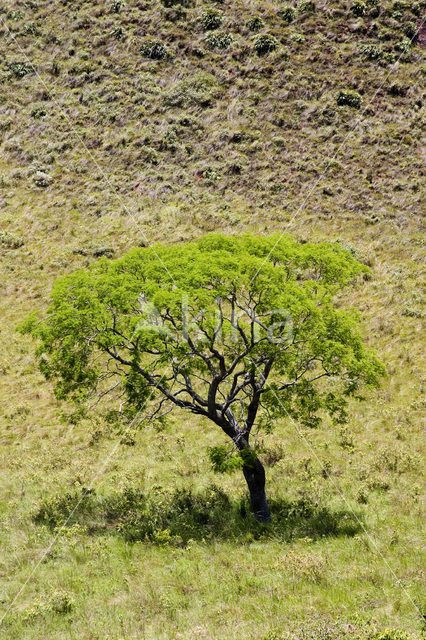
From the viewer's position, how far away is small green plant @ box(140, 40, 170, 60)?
5212 cm

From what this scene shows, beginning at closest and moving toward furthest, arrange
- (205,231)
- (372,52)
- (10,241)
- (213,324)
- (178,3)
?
(213,324) < (205,231) < (10,241) < (372,52) < (178,3)

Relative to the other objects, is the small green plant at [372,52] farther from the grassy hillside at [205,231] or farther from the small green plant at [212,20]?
the small green plant at [212,20]

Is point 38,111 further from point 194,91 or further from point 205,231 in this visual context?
point 205,231

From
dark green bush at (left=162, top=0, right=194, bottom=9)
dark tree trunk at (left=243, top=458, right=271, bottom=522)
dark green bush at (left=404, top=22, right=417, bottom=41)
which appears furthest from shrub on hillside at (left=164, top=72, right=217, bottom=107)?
dark tree trunk at (left=243, top=458, right=271, bottom=522)

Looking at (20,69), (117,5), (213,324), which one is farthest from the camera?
(117,5)

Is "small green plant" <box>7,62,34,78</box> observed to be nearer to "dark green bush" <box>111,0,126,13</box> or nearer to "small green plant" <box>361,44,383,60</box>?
"dark green bush" <box>111,0,126,13</box>

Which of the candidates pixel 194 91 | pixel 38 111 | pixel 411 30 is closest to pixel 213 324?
pixel 194 91

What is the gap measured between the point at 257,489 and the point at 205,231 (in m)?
26.3

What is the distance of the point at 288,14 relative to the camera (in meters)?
52.8

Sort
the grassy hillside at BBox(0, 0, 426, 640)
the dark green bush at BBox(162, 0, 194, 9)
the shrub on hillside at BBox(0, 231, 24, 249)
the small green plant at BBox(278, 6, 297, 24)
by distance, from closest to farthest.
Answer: the grassy hillside at BBox(0, 0, 426, 640) < the shrub on hillside at BBox(0, 231, 24, 249) < the small green plant at BBox(278, 6, 297, 24) < the dark green bush at BBox(162, 0, 194, 9)

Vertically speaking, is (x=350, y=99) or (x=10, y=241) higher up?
(x=350, y=99)

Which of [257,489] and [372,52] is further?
[372,52]

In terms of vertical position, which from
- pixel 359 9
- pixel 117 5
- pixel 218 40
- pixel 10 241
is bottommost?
pixel 10 241

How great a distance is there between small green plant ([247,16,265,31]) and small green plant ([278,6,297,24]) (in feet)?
8.70
